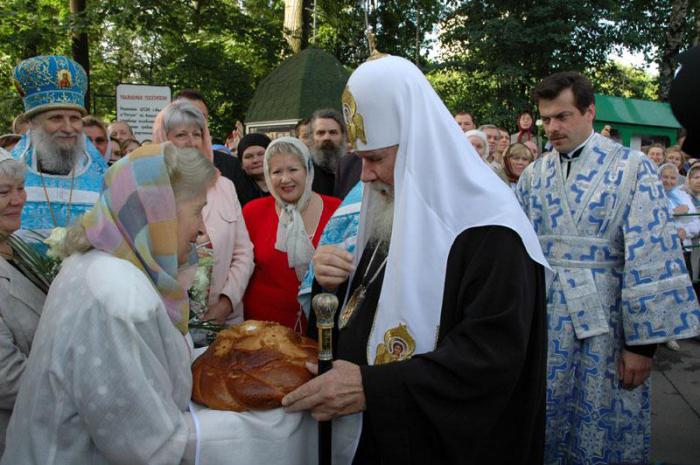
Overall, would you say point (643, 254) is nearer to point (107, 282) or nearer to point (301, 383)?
point (301, 383)

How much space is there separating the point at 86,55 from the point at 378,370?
44.7ft

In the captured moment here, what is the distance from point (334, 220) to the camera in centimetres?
304

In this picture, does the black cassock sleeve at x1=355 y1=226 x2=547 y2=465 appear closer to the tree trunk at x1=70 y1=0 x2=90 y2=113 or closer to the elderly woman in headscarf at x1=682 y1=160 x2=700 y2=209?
the elderly woman in headscarf at x1=682 y1=160 x2=700 y2=209

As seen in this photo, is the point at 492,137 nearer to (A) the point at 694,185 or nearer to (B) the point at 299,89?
(A) the point at 694,185

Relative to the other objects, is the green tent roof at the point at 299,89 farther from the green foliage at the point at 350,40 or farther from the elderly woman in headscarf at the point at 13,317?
the elderly woman in headscarf at the point at 13,317

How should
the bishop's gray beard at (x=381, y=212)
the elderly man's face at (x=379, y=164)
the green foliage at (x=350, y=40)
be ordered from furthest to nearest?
the green foliage at (x=350, y=40) → the bishop's gray beard at (x=381, y=212) → the elderly man's face at (x=379, y=164)

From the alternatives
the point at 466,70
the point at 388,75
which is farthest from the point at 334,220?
the point at 466,70

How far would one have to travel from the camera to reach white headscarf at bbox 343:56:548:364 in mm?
2094

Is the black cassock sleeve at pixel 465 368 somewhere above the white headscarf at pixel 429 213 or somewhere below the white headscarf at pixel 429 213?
below

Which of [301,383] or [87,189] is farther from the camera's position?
[87,189]

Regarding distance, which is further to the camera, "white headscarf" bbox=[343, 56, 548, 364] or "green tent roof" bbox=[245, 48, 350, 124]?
"green tent roof" bbox=[245, 48, 350, 124]

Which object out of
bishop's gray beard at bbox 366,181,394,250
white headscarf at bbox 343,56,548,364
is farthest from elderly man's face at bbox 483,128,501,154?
white headscarf at bbox 343,56,548,364

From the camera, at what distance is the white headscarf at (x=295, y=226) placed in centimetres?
394

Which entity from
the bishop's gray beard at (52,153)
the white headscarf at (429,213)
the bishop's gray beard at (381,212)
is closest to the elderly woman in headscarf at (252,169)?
the bishop's gray beard at (52,153)
